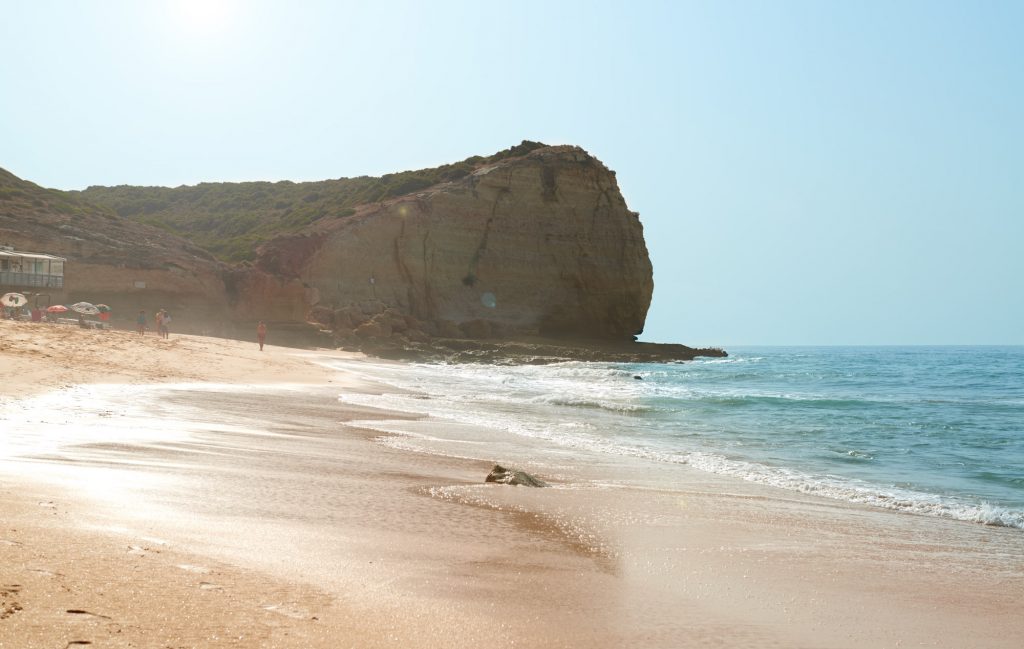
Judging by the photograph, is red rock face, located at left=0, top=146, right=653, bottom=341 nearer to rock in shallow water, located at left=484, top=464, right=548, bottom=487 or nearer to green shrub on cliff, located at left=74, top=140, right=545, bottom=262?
green shrub on cliff, located at left=74, top=140, right=545, bottom=262

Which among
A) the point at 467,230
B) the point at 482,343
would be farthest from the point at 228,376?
the point at 467,230

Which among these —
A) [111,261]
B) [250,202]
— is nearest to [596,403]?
[111,261]

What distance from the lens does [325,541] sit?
4.80 meters

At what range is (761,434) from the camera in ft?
48.2

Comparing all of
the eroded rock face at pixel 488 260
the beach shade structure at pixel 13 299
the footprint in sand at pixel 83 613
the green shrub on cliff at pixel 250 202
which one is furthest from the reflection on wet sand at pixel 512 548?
the green shrub on cliff at pixel 250 202

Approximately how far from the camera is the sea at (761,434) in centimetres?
959

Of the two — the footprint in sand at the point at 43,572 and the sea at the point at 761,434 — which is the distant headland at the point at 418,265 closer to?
the sea at the point at 761,434

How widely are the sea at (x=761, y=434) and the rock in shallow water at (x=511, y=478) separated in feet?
4.34

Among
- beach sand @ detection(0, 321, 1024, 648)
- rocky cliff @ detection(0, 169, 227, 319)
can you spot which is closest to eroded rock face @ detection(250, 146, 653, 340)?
rocky cliff @ detection(0, 169, 227, 319)

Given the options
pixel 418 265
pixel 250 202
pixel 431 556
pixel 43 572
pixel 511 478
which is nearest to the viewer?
pixel 43 572

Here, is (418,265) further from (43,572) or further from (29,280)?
(43,572)

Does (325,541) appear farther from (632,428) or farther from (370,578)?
(632,428)

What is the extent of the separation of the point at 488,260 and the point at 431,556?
1967 inches

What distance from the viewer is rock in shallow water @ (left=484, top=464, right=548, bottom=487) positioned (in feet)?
25.1
